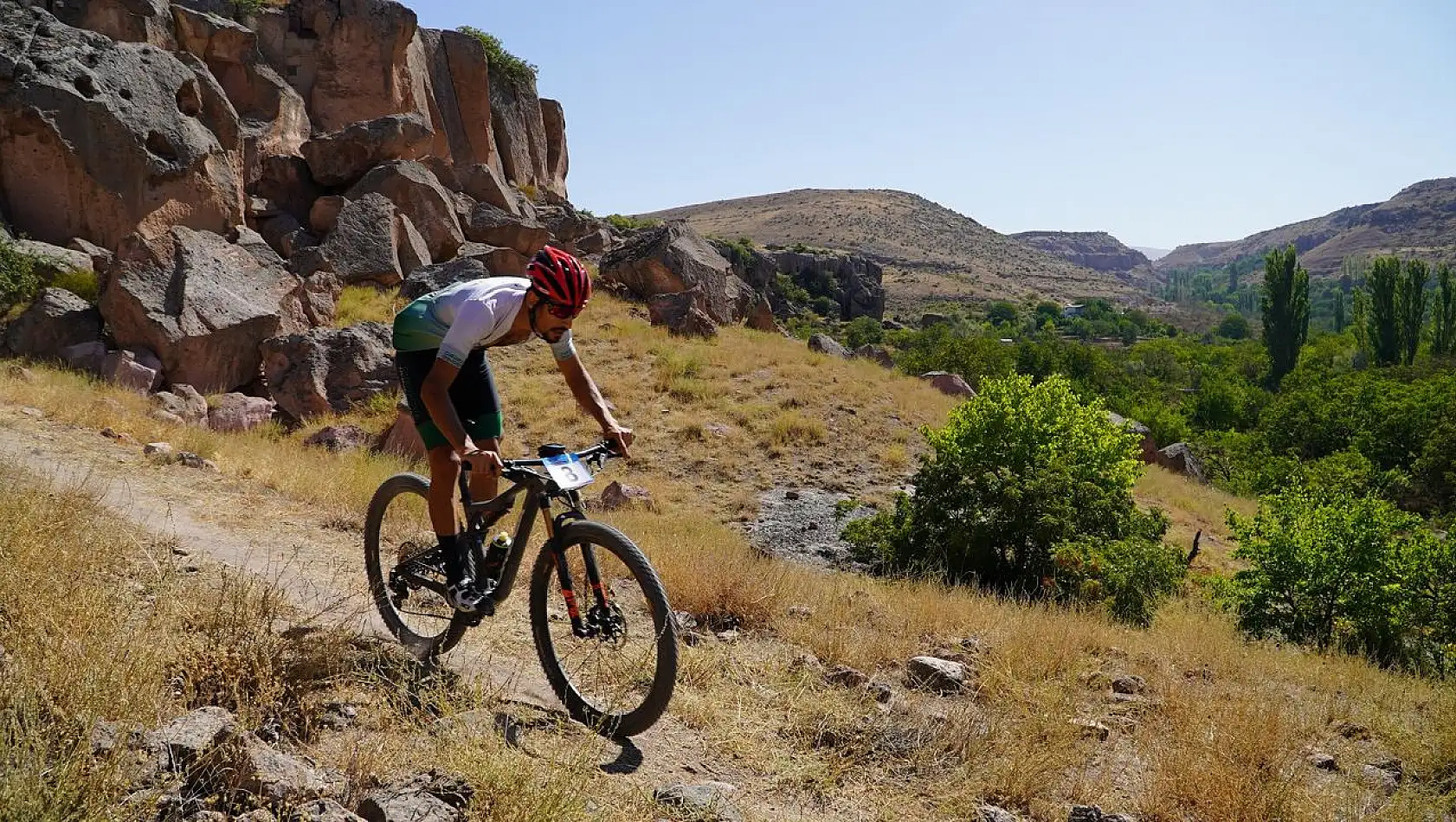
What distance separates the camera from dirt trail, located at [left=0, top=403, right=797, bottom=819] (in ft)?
11.0

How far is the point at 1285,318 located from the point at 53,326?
59.6 meters

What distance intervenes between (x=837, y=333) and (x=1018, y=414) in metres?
44.9

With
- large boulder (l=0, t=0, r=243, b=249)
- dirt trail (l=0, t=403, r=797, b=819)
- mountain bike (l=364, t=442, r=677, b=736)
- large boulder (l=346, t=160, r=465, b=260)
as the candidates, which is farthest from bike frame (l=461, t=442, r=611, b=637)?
large boulder (l=346, t=160, r=465, b=260)

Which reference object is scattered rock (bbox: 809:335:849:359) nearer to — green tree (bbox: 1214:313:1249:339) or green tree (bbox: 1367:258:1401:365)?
green tree (bbox: 1367:258:1401:365)

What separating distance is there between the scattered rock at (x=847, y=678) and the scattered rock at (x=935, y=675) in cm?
29

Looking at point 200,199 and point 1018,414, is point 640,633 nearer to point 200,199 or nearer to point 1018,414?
point 1018,414

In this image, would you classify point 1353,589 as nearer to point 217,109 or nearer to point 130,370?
point 130,370

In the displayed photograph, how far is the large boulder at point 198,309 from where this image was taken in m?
13.3

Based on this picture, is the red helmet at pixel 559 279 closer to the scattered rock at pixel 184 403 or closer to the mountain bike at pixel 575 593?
the mountain bike at pixel 575 593

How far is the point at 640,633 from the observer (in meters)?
4.13

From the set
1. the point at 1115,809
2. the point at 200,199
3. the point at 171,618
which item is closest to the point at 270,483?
the point at 171,618

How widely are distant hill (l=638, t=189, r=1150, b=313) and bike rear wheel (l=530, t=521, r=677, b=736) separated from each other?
8143cm

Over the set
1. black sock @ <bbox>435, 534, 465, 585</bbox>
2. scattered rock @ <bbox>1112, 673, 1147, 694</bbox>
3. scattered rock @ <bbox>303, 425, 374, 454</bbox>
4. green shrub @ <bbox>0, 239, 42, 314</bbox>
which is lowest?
scattered rock @ <bbox>1112, 673, 1147, 694</bbox>

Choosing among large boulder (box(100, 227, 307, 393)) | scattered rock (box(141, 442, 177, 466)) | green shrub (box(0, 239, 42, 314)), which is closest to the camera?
scattered rock (box(141, 442, 177, 466))
